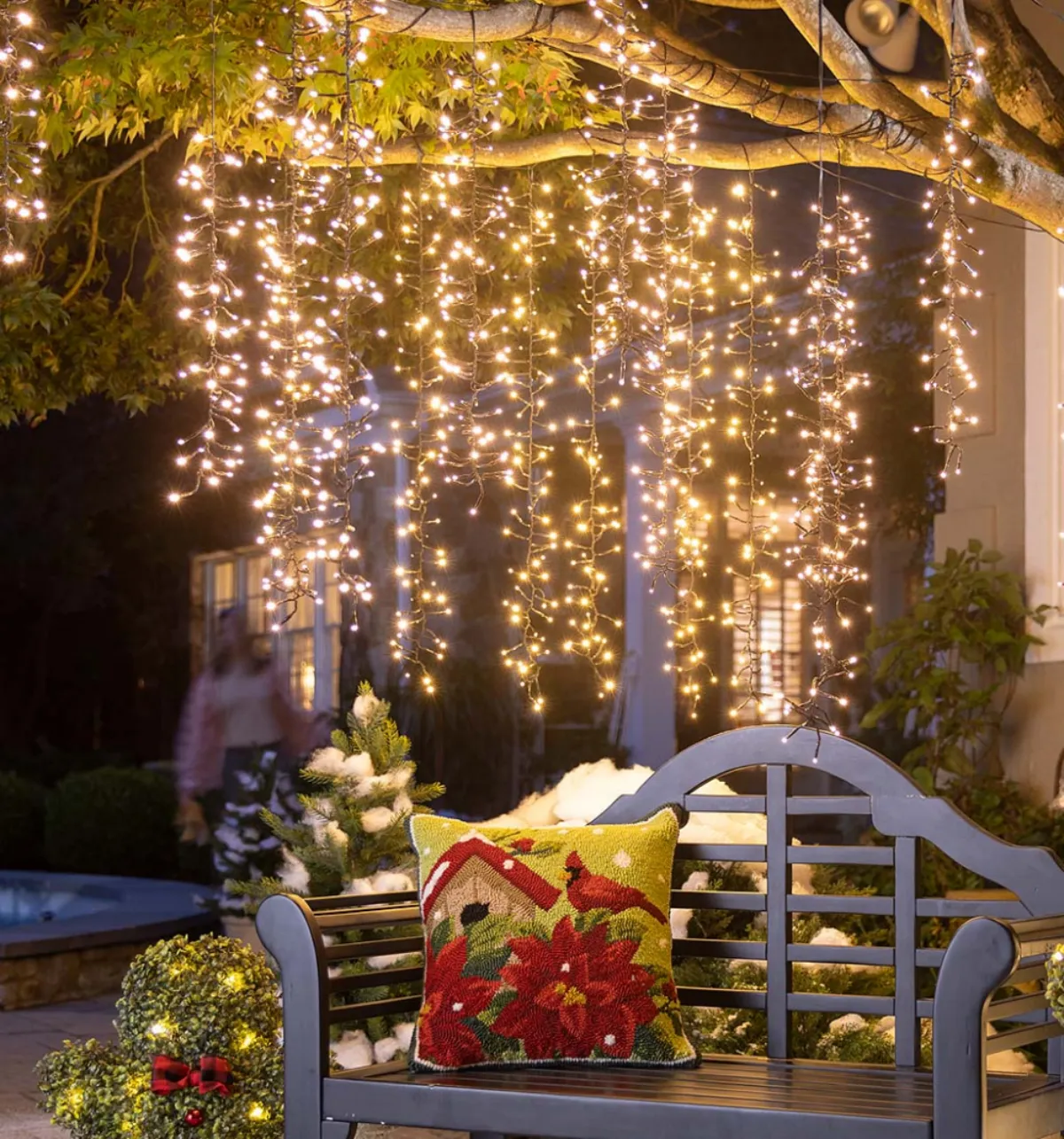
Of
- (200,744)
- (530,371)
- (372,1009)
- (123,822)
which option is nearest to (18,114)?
(530,371)

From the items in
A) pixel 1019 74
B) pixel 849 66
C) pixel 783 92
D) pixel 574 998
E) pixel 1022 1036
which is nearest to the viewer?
pixel 1022 1036

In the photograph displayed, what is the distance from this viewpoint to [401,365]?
20.4 feet

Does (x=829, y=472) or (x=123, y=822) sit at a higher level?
(x=829, y=472)

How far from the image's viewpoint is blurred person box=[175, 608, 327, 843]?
794 cm

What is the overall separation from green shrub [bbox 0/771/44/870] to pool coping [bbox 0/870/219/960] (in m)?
0.45

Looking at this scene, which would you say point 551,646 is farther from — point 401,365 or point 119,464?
point 119,464

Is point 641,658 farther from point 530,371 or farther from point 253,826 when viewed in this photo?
point 530,371

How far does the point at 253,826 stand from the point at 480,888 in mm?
3404

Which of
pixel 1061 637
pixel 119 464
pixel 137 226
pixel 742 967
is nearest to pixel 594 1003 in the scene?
pixel 742 967

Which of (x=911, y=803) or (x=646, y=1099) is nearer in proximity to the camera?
(x=646, y=1099)

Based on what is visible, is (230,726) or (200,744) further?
(200,744)

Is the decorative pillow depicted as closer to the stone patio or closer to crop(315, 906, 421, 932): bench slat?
crop(315, 906, 421, 932): bench slat

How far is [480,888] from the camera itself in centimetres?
262

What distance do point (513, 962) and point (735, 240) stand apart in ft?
12.9
